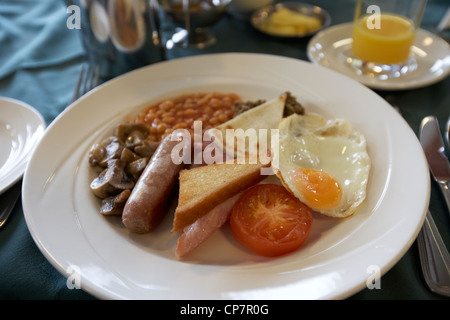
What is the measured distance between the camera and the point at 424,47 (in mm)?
2799

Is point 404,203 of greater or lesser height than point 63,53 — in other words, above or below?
above

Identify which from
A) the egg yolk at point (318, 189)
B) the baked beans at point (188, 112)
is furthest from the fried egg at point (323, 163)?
the baked beans at point (188, 112)

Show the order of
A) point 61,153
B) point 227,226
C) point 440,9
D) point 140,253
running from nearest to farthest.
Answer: point 140,253 → point 227,226 → point 61,153 → point 440,9

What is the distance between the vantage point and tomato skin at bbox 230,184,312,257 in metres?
1.49

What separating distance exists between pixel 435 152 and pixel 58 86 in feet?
8.29

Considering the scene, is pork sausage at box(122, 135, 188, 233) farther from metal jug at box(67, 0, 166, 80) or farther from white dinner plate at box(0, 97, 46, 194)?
metal jug at box(67, 0, 166, 80)

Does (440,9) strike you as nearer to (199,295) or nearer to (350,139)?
(350,139)

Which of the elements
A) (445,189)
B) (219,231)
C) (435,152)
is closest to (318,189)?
(219,231)

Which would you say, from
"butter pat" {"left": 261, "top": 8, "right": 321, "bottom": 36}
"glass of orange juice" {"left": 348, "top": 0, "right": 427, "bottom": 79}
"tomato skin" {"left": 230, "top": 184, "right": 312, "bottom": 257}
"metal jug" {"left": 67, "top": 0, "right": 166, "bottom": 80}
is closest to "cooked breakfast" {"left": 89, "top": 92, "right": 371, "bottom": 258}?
→ "tomato skin" {"left": 230, "top": 184, "right": 312, "bottom": 257}

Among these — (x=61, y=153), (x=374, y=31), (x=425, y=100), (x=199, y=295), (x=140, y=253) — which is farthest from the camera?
(x=374, y=31)

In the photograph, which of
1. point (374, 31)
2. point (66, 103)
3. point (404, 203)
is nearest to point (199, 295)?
point (404, 203)

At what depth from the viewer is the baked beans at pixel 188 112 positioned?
2.21 m

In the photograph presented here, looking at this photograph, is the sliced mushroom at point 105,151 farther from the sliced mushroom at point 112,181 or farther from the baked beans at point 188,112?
the baked beans at point 188,112
